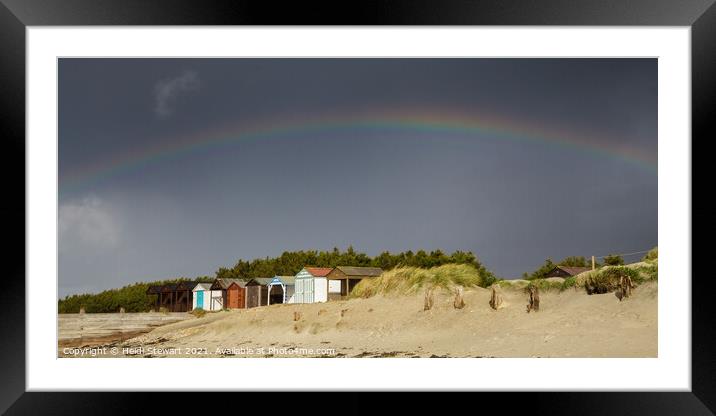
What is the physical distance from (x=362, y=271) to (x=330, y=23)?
4.09 meters

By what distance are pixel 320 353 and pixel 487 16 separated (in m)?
4.04

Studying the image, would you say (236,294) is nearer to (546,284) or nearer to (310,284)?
(310,284)

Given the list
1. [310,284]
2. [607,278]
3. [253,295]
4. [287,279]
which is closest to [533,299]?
[607,278]

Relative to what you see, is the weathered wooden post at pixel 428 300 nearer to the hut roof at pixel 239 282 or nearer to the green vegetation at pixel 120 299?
the hut roof at pixel 239 282

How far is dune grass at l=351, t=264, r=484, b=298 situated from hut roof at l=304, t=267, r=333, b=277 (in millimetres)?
432

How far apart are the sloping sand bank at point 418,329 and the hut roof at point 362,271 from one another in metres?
0.29

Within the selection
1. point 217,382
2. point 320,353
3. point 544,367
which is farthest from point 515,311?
point 217,382

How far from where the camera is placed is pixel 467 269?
259 inches

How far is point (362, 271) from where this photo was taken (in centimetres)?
669

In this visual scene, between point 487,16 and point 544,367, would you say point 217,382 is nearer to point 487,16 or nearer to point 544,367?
point 544,367

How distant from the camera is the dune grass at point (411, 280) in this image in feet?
21.7

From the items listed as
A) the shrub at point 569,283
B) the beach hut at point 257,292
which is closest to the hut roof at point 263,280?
the beach hut at point 257,292

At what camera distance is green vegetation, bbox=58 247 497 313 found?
5.96 meters

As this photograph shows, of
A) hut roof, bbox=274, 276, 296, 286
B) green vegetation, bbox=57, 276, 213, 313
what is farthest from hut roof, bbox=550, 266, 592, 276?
green vegetation, bbox=57, 276, 213, 313
